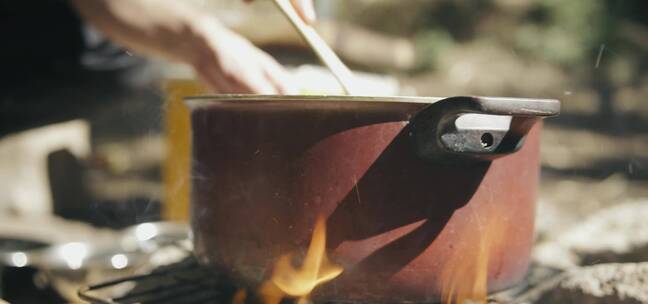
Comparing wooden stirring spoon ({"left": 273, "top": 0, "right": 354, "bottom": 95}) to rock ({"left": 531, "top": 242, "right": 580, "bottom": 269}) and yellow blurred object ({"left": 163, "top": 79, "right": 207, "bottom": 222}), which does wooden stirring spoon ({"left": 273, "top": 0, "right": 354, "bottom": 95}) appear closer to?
rock ({"left": 531, "top": 242, "right": 580, "bottom": 269})

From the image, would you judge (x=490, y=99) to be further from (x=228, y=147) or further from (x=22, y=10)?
(x=22, y=10)

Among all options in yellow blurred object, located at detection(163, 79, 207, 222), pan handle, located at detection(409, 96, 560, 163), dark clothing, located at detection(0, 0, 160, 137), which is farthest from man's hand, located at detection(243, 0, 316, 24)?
dark clothing, located at detection(0, 0, 160, 137)

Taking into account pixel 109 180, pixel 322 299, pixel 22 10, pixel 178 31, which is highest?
pixel 22 10

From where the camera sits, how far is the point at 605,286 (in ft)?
4.14

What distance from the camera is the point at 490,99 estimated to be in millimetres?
949

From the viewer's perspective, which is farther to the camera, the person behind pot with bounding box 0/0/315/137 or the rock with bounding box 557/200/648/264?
the rock with bounding box 557/200/648/264

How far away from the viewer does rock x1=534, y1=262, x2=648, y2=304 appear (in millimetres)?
1217

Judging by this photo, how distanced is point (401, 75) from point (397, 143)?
640 cm

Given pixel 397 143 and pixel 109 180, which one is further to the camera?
pixel 109 180

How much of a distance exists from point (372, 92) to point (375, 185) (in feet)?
1.37

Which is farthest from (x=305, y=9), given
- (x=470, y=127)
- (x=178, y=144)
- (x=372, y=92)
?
(x=178, y=144)

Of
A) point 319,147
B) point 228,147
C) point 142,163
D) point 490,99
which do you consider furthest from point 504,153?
point 142,163

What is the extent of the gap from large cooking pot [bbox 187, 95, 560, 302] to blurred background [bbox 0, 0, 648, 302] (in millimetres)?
440

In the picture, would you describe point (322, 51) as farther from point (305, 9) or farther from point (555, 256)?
point (555, 256)
